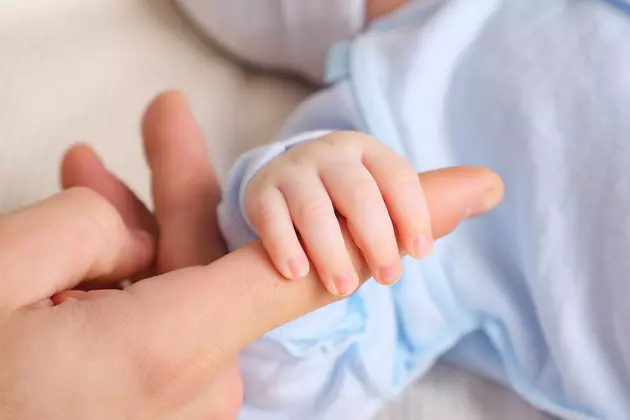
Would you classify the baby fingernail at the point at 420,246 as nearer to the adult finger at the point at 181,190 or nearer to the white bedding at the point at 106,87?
the adult finger at the point at 181,190

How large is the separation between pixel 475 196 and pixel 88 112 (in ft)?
1.37

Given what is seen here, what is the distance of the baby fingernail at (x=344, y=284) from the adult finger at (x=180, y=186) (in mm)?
135

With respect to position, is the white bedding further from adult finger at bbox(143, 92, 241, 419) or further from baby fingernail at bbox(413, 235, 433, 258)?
baby fingernail at bbox(413, 235, 433, 258)

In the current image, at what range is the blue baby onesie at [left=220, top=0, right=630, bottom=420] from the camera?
0.55 metres

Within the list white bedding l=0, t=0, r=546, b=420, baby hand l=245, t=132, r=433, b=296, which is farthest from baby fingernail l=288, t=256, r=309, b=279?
white bedding l=0, t=0, r=546, b=420

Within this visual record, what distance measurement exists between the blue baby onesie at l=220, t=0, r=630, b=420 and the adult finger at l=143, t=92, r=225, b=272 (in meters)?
0.03

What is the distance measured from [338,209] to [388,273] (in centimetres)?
5

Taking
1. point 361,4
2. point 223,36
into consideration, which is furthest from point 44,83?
point 361,4

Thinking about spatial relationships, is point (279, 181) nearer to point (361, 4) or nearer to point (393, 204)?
point (393, 204)

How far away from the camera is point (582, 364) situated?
0.56m

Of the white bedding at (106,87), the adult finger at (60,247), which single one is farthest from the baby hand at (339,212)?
the white bedding at (106,87)

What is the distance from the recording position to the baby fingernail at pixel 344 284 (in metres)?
0.45

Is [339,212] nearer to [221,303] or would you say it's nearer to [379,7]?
[221,303]

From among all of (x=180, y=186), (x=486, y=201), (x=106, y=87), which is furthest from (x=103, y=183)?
(x=486, y=201)
